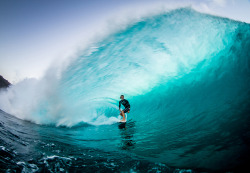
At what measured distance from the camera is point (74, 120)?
23.7 feet

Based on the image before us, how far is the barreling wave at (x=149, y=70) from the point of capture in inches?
291

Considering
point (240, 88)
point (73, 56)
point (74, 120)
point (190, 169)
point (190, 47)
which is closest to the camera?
point (190, 169)

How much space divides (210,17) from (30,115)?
1335cm

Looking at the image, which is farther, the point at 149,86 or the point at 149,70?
the point at 149,86

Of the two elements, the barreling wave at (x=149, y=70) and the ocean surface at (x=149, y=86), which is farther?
the barreling wave at (x=149, y=70)

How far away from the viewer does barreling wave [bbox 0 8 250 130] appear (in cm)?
738

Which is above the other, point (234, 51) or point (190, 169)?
point (234, 51)

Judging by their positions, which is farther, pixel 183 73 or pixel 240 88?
pixel 183 73

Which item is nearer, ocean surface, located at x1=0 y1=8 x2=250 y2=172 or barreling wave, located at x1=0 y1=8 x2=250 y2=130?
ocean surface, located at x1=0 y1=8 x2=250 y2=172

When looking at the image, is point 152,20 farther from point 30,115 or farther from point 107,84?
point 30,115

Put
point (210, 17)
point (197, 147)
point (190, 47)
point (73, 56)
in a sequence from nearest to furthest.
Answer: point (197, 147), point (73, 56), point (210, 17), point (190, 47)

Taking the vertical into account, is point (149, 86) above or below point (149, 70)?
below

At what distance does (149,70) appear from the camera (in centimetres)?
1043

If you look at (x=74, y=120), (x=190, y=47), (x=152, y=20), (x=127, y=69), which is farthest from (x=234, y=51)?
(x=74, y=120)
